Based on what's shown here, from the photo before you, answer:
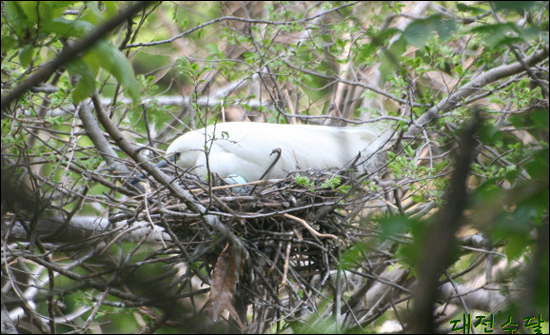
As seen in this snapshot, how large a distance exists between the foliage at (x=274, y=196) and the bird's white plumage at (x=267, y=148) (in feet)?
0.70

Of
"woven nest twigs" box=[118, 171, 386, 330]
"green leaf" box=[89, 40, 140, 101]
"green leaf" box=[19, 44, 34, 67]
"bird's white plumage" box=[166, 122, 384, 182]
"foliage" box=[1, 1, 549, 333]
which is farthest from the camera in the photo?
"bird's white plumage" box=[166, 122, 384, 182]

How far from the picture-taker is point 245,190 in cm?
337

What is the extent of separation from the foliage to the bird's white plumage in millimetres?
214

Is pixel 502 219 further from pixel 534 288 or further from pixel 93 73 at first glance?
pixel 93 73

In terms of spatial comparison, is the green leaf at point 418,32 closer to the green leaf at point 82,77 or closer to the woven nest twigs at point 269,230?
the green leaf at point 82,77

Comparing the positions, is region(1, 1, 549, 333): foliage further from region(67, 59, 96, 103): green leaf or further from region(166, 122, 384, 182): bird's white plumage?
region(166, 122, 384, 182): bird's white plumage

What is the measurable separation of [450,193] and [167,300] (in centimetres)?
34

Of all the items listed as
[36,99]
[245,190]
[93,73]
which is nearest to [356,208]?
[245,190]

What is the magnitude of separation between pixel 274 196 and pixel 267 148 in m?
0.73

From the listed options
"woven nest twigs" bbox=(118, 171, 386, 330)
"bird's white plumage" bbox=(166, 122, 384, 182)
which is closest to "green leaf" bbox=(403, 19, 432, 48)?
"woven nest twigs" bbox=(118, 171, 386, 330)

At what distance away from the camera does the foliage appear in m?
0.94

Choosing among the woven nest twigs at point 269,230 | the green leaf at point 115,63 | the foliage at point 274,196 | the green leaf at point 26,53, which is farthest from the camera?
the woven nest twigs at point 269,230

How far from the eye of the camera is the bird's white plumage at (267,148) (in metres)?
3.74

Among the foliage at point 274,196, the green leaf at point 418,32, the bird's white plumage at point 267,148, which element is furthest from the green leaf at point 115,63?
the bird's white plumage at point 267,148
